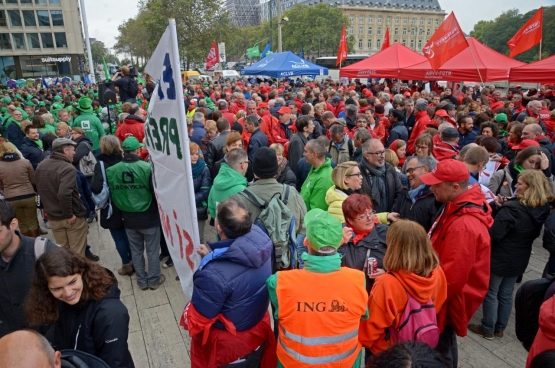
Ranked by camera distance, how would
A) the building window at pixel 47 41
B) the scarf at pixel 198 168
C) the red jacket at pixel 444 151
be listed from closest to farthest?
the scarf at pixel 198 168 < the red jacket at pixel 444 151 < the building window at pixel 47 41

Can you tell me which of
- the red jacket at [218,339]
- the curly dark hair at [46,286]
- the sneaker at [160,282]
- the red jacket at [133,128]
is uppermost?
the red jacket at [133,128]

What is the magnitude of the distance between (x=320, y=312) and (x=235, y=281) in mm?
549

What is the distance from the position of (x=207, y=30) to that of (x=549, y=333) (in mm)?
41078

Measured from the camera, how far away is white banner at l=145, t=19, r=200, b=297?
2.28 meters

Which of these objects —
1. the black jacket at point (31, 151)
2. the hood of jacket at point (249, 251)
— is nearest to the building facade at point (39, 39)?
the black jacket at point (31, 151)

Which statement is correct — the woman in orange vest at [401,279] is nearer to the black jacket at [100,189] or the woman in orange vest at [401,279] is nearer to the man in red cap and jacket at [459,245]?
the man in red cap and jacket at [459,245]

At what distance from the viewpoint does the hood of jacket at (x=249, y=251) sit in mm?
2158

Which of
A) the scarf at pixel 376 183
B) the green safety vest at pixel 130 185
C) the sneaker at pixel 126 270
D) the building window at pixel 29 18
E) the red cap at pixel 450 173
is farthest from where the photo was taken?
the building window at pixel 29 18

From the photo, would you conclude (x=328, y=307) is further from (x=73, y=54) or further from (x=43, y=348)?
(x=73, y=54)

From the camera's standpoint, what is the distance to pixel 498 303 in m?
3.59

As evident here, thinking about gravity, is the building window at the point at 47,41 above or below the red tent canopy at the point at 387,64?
above

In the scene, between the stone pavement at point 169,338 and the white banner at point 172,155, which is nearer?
the white banner at point 172,155

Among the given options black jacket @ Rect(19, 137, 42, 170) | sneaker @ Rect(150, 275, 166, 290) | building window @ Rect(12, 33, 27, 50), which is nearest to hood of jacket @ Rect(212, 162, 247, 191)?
sneaker @ Rect(150, 275, 166, 290)

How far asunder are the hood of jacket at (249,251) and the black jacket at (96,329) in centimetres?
63
